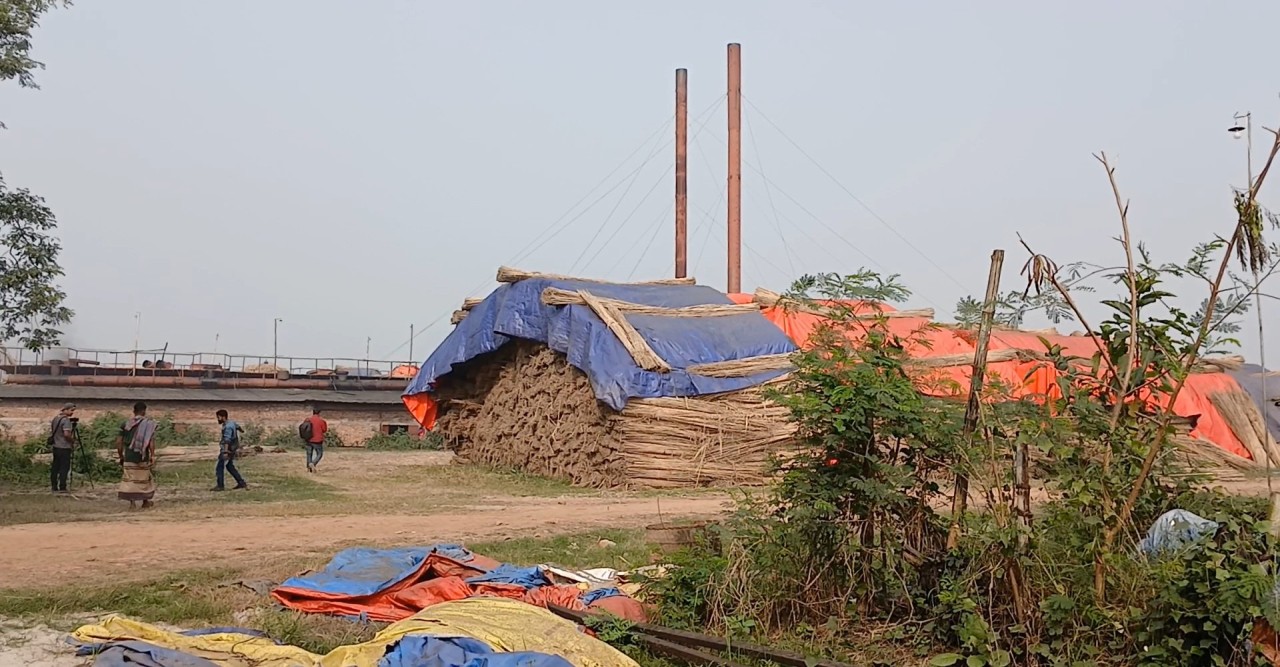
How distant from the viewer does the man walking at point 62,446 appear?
53.7ft

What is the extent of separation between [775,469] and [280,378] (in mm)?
33091

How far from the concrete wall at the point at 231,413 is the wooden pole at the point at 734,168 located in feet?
44.6

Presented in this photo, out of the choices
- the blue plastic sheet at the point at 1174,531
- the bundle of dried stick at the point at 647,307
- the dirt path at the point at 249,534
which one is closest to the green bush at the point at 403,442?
the bundle of dried stick at the point at 647,307

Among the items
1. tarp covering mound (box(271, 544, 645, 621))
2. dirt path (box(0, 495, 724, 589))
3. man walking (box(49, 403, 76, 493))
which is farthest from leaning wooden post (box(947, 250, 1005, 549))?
man walking (box(49, 403, 76, 493))

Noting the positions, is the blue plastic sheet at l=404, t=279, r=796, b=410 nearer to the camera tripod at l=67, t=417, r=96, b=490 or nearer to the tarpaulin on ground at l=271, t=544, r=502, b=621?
the camera tripod at l=67, t=417, r=96, b=490

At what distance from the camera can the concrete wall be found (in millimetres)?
29422

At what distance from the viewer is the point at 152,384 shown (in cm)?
3356

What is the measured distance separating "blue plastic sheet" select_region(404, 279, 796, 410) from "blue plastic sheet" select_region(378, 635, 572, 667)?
11.9 m

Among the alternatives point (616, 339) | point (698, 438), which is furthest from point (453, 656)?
point (616, 339)

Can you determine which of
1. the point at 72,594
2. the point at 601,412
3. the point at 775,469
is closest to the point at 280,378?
the point at 601,412

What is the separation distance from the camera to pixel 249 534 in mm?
11586

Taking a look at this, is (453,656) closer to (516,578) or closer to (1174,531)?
(516,578)

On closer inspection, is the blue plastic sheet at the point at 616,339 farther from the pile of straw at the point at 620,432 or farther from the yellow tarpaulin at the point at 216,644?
the yellow tarpaulin at the point at 216,644

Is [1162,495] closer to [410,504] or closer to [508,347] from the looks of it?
[410,504]
